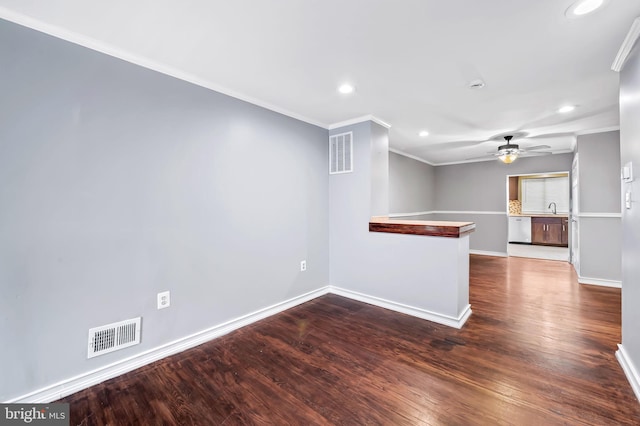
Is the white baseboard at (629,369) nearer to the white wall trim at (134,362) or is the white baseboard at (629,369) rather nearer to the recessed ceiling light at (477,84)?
the recessed ceiling light at (477,84)

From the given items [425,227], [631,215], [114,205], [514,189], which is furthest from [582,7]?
[514,189]

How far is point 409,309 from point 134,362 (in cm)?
265

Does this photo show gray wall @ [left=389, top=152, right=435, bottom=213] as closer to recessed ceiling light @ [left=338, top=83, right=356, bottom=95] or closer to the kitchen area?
Answer: the kitchen area

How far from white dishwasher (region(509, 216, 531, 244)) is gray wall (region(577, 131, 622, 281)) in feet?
13.8

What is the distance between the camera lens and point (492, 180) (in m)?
6.39

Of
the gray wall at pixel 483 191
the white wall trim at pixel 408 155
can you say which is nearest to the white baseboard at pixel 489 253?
the gray wall at pixel 483 191

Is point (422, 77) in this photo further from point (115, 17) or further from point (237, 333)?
point (237, 333)

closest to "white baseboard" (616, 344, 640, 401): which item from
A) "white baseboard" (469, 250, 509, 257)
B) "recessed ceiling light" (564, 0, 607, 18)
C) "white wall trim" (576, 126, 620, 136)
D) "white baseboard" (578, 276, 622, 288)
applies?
"recessed ceiling light" (564, 0, 607, 18)

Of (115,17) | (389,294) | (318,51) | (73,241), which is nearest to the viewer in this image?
Result: (115,17)

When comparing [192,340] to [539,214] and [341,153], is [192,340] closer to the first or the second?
[341,153]

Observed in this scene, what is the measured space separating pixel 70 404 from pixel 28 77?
2.05 meters

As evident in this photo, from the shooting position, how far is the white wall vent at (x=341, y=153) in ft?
11.6

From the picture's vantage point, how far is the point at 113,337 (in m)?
1.95

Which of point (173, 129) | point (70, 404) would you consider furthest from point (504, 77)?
point (70, 404)
